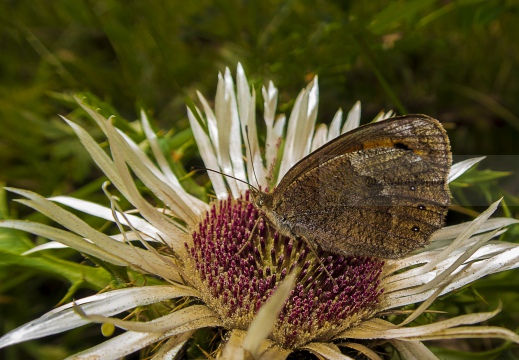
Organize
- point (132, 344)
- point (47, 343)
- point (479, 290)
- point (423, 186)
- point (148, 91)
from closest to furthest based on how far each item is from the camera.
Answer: point (132, 344) < point (423, 186) < point (479, 290) < point (47, 343) < point (148, 91)

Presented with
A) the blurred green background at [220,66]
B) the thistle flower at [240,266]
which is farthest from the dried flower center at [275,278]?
the blurred green background at [220,66]

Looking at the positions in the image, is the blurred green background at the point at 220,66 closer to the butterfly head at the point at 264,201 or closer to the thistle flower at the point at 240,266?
the thistle flower at the point at 240,266

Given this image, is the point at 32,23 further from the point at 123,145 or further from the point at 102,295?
the point at 102,295

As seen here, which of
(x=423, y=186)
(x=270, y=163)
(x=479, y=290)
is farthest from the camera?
(x=270, y=163)

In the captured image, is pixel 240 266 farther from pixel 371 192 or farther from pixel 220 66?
pixel 220 66

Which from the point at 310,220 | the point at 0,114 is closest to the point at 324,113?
the point at 310,220
